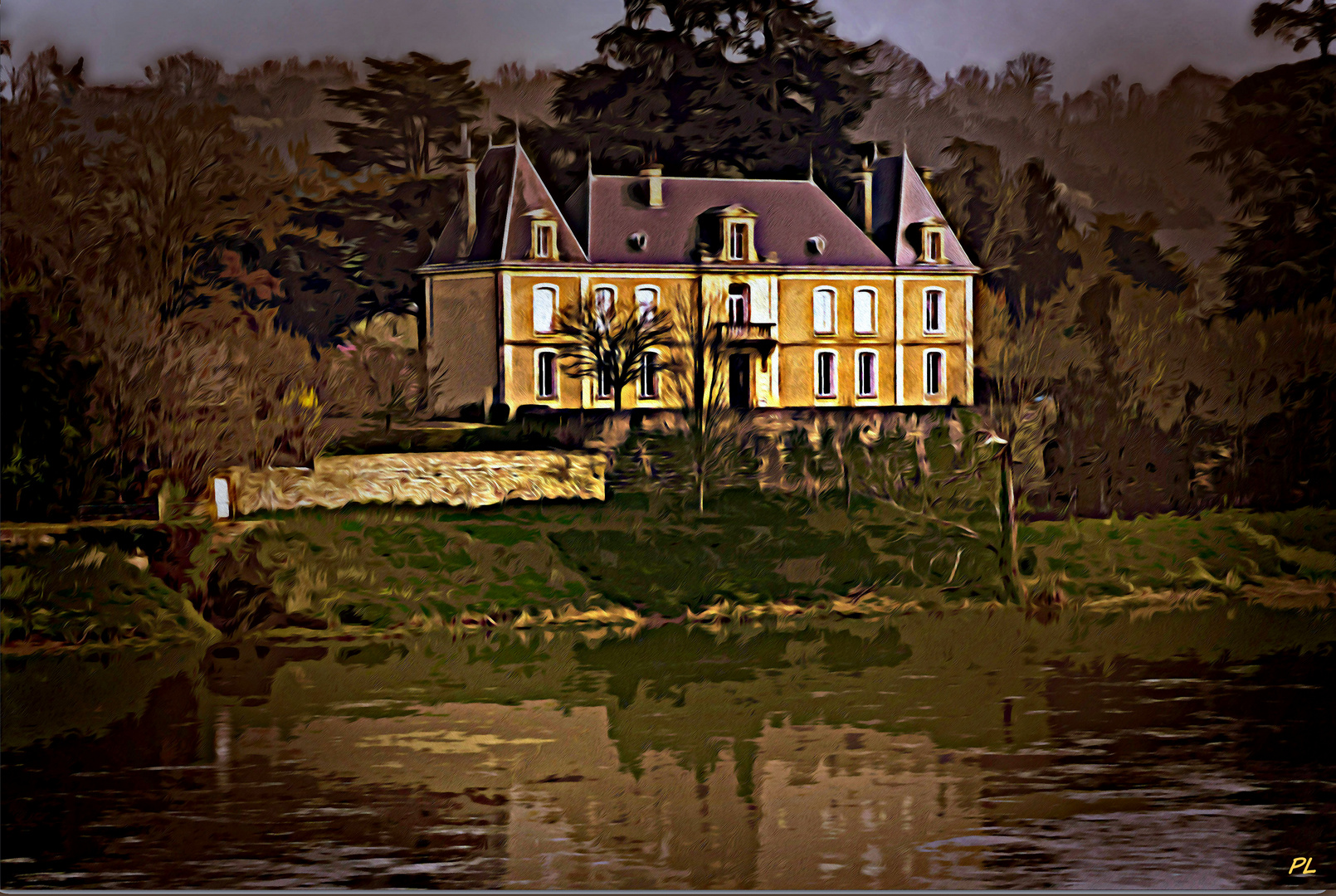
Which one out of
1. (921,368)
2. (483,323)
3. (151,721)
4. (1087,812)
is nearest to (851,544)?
(921,368)

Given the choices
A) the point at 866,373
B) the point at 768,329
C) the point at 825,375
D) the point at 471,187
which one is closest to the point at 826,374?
the point at 825,375

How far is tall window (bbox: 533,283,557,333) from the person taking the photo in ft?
41.8

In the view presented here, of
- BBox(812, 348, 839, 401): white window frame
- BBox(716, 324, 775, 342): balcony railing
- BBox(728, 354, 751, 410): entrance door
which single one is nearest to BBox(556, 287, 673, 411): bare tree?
BBox(716, 324, 775, 342): balcony railing

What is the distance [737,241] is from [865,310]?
1.78 metres

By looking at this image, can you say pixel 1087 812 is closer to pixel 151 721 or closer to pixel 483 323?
pixel 151 721

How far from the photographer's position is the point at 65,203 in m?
9.05

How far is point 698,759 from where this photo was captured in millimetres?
7496

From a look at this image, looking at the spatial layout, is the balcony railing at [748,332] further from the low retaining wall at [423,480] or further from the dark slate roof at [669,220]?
the low retaining wall at [423,480]

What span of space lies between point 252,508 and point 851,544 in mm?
→ 4882

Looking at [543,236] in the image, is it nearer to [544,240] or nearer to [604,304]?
[544,240]

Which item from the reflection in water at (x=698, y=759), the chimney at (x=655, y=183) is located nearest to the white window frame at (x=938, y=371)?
the reflection in water at (x=698, y=759)

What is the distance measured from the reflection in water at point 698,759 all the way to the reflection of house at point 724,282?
8.82 ft

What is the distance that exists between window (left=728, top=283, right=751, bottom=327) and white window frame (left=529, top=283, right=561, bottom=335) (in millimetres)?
1776

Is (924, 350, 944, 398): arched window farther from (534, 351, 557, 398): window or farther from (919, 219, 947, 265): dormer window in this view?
(534, 351, 557, 398): window
